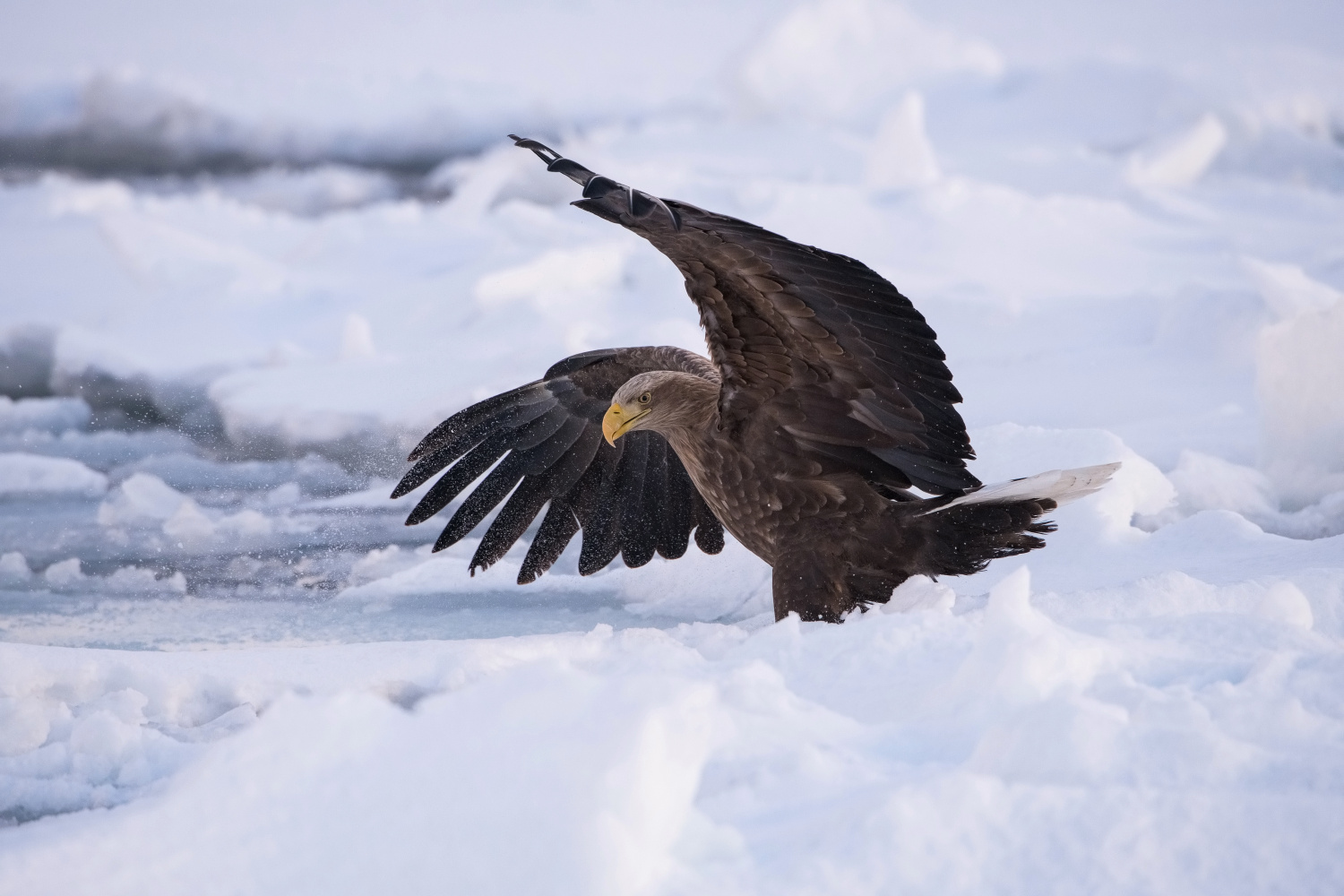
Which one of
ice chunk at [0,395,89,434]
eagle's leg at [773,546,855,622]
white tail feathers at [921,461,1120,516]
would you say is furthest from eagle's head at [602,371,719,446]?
ice chunk at [0,395,89,434]

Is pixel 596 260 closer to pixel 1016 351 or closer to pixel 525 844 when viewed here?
pixel 1016 351

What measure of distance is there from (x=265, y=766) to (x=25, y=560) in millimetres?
4209

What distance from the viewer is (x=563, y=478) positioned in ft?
13.6

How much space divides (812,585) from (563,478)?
128 centimetres

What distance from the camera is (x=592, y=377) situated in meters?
3.93

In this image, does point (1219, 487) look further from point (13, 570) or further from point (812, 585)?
point (13, 570)

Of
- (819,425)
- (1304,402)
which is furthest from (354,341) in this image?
(819,425)

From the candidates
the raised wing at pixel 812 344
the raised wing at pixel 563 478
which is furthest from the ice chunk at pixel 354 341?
the raised wing at pixel 812 344

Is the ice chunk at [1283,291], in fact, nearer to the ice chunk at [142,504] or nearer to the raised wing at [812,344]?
the raised wing at [812,344]

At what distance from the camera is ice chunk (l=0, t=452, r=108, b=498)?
6633 millimetres

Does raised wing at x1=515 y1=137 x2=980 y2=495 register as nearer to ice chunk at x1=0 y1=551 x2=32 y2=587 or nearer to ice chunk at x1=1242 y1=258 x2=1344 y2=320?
ice chunk at x1=0 y1=551 x2=32 y2=587

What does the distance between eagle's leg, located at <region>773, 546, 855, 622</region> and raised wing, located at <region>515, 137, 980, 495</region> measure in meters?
0.26

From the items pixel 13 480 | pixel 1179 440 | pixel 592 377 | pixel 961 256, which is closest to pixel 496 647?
pixel 592 377

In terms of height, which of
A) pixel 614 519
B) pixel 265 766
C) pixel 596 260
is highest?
pixel 596 260
